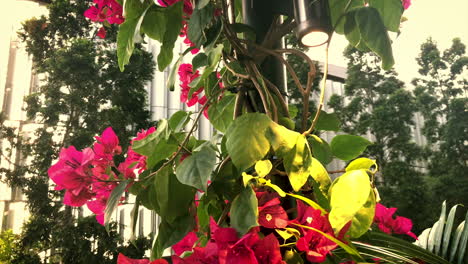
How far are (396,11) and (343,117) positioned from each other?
19.1ft

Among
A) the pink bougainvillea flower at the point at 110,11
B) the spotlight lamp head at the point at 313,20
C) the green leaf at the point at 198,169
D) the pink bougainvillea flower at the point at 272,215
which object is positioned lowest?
the pink bougainvillea flower at the point at 272,215

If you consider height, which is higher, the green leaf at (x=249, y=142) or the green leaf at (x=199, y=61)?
the green leaf at (x=199, y=61)

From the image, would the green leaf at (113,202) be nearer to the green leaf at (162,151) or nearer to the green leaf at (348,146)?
the green leaf at (162,151)

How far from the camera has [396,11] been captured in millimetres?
342

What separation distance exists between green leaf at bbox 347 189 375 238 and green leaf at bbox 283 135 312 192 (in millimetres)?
45

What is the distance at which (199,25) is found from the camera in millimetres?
315

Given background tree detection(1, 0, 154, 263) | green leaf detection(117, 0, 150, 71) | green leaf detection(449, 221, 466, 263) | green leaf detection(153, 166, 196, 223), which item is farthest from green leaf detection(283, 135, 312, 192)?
background tree detection(1, 0, 154, 263)

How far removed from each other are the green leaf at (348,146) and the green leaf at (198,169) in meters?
0.15

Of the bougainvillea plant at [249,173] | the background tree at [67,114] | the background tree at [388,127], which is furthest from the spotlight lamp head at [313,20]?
the background tree at [388,127]

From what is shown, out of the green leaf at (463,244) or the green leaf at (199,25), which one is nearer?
the green leaf at (199,25)

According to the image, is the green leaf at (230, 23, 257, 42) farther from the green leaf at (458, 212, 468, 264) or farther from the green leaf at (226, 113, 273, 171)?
the green leaf at (458, 212, 468, 264)

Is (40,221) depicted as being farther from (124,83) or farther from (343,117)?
(343,117)

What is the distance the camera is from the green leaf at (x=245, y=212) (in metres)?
0.24

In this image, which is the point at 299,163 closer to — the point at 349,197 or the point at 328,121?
the point at 349,197
